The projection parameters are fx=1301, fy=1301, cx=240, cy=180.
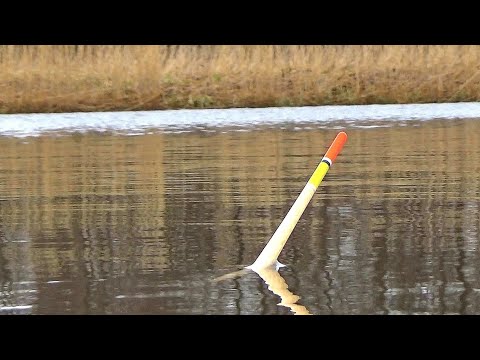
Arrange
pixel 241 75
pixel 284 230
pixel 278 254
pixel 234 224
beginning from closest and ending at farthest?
pixel 278 254
pixel 284 230
pixel 234 224
pixel 241 75

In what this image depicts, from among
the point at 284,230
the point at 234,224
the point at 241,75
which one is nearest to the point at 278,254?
the point at 284,230

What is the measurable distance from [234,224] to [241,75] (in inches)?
852

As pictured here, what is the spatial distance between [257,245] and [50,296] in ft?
8.19

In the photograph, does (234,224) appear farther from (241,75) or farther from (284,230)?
(241,75)

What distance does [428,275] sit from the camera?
8938 mm

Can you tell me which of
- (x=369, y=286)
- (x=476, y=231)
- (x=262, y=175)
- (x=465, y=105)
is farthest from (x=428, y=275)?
(x=465, y=105)

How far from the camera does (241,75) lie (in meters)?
33.2

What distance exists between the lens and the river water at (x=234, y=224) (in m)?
8.30

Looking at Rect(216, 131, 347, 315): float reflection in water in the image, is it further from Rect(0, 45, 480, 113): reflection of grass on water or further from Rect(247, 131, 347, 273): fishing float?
Rect(0, 45, 480, 113): reflection of grass on water

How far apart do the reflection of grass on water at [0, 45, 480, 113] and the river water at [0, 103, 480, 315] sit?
9.76m

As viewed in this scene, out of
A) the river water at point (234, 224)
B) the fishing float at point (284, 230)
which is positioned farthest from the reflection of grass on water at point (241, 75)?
the fishing float at point (284, 230)

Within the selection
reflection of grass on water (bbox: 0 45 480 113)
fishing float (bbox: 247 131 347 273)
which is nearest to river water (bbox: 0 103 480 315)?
fishing float (bbox: 247 131 347 273)

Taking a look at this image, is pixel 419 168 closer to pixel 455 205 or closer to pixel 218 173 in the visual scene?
pixel 218 173

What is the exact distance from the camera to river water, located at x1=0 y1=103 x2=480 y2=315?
8305 mm
